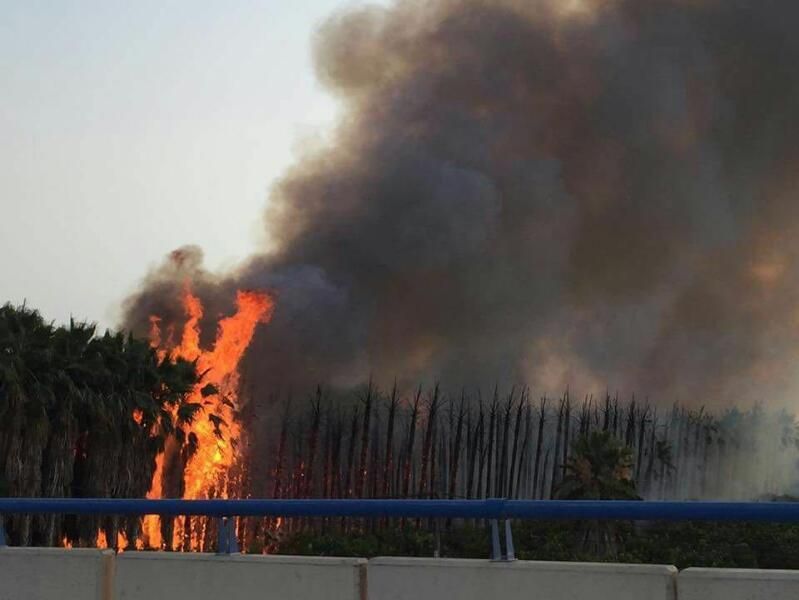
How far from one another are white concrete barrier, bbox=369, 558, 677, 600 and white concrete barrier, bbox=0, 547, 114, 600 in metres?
1.77

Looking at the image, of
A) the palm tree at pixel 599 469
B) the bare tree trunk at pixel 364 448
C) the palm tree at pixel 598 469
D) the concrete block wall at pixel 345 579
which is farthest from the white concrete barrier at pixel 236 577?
the bare tree trunk at pixel 364 448

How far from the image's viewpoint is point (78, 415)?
178 feet

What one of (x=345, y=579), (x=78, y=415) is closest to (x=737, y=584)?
(x=345, y=579)

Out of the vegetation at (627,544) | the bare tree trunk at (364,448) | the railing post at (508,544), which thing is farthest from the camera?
the bare tree trunk at (364,448)

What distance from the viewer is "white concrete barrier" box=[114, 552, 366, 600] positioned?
6.96 m

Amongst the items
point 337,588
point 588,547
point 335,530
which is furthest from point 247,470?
point 337,588

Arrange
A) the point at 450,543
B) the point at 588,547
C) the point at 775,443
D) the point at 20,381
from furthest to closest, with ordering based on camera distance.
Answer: the point at 775,443, the point at 450,543, the point at 588,547, the point at 20,381

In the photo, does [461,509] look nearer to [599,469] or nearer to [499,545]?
[499,545]

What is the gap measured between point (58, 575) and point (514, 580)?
113 inches

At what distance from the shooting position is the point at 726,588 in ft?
19.8

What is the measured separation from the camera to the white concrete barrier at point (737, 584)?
5.90 meters

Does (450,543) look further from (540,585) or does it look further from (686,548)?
(540,585)

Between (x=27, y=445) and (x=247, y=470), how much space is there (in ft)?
162

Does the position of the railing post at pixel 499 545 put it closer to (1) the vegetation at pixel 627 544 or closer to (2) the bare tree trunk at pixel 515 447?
(1) the vegetation at pixel 627 544
